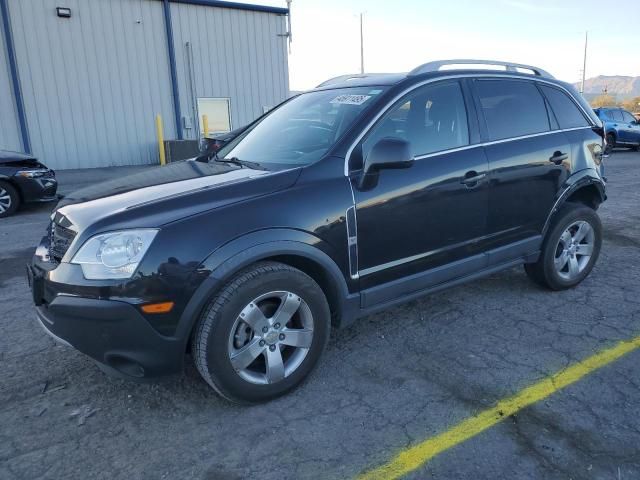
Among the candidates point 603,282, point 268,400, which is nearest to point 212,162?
point 268,400

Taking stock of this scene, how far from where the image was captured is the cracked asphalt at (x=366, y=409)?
2324 millimetres

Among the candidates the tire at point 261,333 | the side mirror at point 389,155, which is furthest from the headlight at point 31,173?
the side mirror at point 389,155

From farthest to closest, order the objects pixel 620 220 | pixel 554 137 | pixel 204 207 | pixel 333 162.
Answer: pixel 620 220
pixel 554 137
pixel 333 162
pixel 204 207

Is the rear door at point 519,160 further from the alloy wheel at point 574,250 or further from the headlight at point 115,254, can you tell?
the headlight at point 115,254

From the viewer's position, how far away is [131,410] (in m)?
2.76

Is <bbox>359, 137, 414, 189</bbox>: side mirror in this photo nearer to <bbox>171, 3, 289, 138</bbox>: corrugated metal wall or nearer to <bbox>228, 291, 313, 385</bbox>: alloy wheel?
<bbox>228, 291, 313, 385</bbox>: alloy wheel

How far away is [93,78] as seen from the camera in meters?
14.2

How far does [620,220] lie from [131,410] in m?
6.88

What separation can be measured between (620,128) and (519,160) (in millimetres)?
18235

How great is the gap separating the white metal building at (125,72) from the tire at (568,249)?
44.3 ft

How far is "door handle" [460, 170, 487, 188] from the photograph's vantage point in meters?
3.42

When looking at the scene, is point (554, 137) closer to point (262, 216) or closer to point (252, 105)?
point (262, 216)

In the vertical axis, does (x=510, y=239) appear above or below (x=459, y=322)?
above

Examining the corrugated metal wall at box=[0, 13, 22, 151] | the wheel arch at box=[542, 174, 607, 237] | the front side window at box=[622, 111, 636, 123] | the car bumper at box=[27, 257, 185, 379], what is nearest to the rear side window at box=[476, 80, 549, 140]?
the wheel arch at box=[542, 174, 607, 237]
